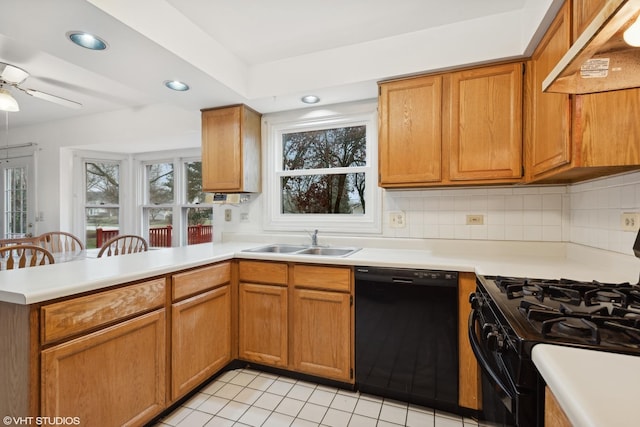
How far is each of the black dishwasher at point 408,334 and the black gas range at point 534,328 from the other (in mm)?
399

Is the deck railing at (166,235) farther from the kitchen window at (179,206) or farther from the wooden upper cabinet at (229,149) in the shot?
the wooden upper cabinet at (229,149)

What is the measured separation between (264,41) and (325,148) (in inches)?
39.7

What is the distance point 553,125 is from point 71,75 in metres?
3.48

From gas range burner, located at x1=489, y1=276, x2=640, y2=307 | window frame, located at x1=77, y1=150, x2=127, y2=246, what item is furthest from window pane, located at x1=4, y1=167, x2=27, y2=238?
gas range burner, located at x1=489, y1=276, x2=640, y2=307

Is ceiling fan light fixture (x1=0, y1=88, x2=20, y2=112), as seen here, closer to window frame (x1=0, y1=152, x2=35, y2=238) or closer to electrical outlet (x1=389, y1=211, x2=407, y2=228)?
window frame (x1=0, y1=152, x2=35, y2=238)

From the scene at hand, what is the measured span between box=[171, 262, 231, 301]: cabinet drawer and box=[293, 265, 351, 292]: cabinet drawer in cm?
51

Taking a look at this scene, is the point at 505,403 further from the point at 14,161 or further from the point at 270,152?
the point at 14,161

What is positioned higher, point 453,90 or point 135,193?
point 453,90

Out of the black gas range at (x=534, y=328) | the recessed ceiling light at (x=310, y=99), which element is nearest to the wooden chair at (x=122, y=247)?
the recessed ceiling light at (x=310, y=99)

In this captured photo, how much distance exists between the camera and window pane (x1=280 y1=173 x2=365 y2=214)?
8.73 ft

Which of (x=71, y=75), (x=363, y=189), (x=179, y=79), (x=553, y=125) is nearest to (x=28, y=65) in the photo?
(x=71, y=75)

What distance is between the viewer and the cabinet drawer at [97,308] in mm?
1194

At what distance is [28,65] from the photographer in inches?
93.0

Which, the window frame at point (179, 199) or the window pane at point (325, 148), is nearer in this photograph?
the window pane at point (325, 148)
